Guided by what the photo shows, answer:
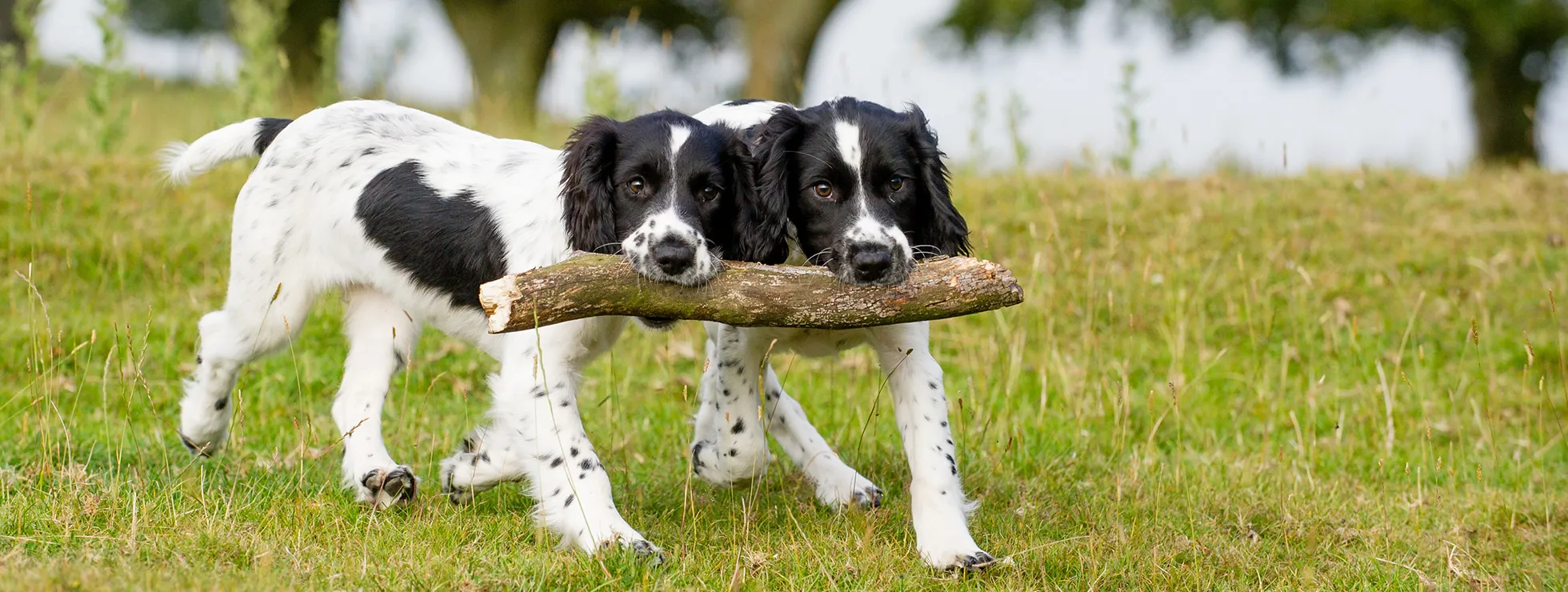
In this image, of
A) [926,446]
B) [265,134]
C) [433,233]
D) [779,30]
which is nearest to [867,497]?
[926,446]

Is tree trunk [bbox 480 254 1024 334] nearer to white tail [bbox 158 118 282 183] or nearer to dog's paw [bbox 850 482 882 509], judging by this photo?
dog's paw [bbox 850 482 882 509]

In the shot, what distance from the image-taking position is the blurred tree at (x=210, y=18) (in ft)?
65.8

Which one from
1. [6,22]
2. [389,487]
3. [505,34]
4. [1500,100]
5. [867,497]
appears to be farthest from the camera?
[505,34]

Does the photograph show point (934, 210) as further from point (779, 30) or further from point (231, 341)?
point (779, 30)

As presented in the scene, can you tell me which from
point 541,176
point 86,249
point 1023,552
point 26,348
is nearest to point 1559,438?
point 1023,552

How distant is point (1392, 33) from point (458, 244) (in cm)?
1458

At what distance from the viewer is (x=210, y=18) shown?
23.6 meters

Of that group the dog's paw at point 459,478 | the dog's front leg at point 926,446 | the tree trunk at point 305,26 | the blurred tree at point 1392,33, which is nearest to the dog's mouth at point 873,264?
the dog's front leg at point 926,446

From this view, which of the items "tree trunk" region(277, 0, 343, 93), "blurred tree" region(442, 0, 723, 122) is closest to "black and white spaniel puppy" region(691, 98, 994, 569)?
"blurred tree" region(442, 0, 723, 122)

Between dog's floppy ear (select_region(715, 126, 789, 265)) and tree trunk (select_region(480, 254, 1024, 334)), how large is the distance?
0.24 m

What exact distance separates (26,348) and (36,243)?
135cm

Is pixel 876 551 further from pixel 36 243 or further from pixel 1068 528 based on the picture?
pixel 36 243

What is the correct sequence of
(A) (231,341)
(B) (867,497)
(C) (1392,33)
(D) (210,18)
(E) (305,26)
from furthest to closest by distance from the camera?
1. (D) (210,18)
2. (E) (305,26)
3. (C) (1392,33)
4. (A) (231,341)
5. (B) (867,497)

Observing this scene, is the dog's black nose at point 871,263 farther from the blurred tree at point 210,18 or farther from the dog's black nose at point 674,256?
the blurred tree at point 210,18
